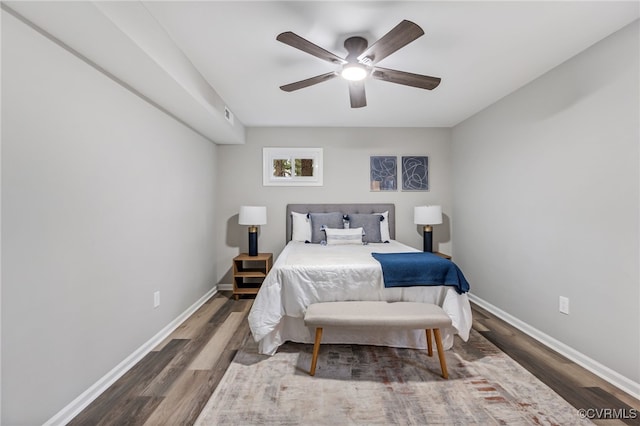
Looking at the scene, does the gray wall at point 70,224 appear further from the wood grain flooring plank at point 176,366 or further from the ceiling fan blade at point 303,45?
the ceiling fan blade at point 303,45

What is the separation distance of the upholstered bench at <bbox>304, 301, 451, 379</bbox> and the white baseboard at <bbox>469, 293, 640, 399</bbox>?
1.08 m

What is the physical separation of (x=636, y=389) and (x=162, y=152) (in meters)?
3.93

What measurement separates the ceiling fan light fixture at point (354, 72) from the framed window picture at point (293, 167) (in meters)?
2.11

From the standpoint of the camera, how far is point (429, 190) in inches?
168

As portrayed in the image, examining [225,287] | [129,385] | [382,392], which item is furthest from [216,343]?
[225,287]

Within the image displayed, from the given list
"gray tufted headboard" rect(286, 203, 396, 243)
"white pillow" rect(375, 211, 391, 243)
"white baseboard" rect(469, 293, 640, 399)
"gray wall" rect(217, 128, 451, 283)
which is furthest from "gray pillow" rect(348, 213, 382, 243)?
"white baseboard" rect(469, 293, 640, 399)

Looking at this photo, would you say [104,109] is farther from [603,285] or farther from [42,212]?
[603,285]

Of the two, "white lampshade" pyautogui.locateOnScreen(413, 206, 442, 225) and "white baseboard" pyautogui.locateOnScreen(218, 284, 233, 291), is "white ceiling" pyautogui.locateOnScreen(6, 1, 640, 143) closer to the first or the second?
"white lampshade" pyautogui.locateOnScreen(413, 206, 442, 225)

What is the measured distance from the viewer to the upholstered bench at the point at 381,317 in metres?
1.93

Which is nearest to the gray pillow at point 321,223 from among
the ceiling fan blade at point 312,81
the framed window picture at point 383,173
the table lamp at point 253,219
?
the table lamp at point 253,219

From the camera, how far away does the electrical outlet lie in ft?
7.54

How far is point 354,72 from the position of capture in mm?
2068
